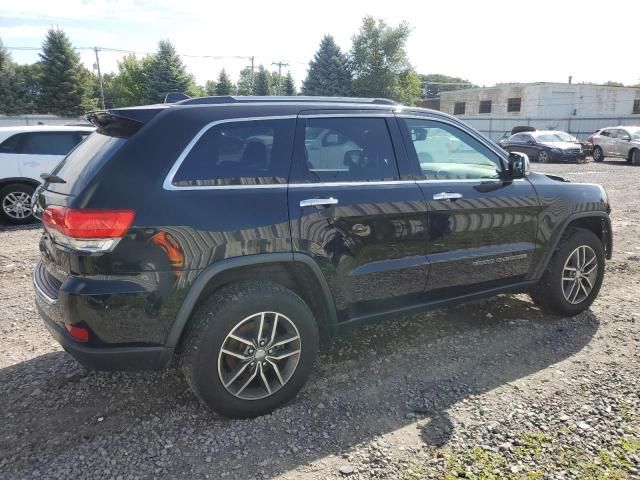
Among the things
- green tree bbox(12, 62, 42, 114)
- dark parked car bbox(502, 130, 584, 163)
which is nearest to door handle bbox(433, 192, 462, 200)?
dark parked car bbox(502, 130, 584, 163)

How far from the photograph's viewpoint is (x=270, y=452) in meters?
2.68

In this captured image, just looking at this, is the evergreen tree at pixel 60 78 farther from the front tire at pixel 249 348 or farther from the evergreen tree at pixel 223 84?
the front tire at pixel 249 348

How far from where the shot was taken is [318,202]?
2.98 metres

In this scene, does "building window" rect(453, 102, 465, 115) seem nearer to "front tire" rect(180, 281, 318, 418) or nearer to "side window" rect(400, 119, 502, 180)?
"side window" rect(400, 119, 502, 180)

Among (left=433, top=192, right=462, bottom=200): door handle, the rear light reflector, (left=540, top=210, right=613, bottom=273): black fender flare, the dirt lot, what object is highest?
(left=433, top=192, right=462, bottom=200): door handle

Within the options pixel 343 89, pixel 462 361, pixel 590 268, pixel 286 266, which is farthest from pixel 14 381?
pixel 343 89

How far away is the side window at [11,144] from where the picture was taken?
8.34 m

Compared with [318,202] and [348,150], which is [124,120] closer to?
[318,202]

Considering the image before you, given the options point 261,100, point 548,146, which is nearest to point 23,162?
point 261,100

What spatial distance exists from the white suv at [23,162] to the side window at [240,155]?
6.59 metres

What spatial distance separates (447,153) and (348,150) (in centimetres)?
98

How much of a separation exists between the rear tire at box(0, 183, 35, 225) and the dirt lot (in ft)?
16.1

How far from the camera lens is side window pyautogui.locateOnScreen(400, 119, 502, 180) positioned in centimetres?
356

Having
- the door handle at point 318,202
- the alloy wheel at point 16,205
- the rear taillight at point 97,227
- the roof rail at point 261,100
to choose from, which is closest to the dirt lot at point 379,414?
the rear taillight at point 97,227
